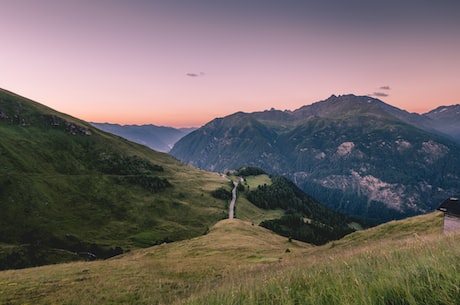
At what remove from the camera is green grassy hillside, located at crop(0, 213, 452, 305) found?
4700 mm

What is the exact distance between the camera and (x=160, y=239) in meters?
Result: 139

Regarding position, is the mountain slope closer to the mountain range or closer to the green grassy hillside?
the mountain range

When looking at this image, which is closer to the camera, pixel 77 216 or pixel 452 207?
pixel 452 207

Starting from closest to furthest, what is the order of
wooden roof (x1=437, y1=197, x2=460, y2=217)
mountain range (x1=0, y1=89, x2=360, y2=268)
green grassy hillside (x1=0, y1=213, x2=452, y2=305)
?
green grassy hillside (x1=0, y1=213, x2=452, y2=305), wooden roof (x1=437, y1=197, x2=460, y2=217), mountain range (x1=0, y1=89, x2=360, y2=268)

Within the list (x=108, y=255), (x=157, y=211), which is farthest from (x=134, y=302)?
(x=157, y=211)

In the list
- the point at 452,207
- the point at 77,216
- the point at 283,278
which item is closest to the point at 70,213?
the point at 77,216

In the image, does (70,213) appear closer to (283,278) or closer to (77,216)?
(77,216)

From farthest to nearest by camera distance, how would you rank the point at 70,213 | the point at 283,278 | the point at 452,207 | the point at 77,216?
the point at 70,213 → the point at 77,216 → the point at 452,207 → the point at 283,278

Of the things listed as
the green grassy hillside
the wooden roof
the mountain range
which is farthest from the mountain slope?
the wooden roof

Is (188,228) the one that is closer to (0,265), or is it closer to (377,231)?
(0,265)

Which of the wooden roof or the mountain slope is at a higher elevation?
the wooden roof

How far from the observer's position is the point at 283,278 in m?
7.84

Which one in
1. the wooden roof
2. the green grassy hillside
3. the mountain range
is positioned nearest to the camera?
the green grassy hillside

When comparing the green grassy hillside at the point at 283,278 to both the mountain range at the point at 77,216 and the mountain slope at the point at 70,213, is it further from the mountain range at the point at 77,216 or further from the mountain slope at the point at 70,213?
the mountain slope at the point at 70,213
